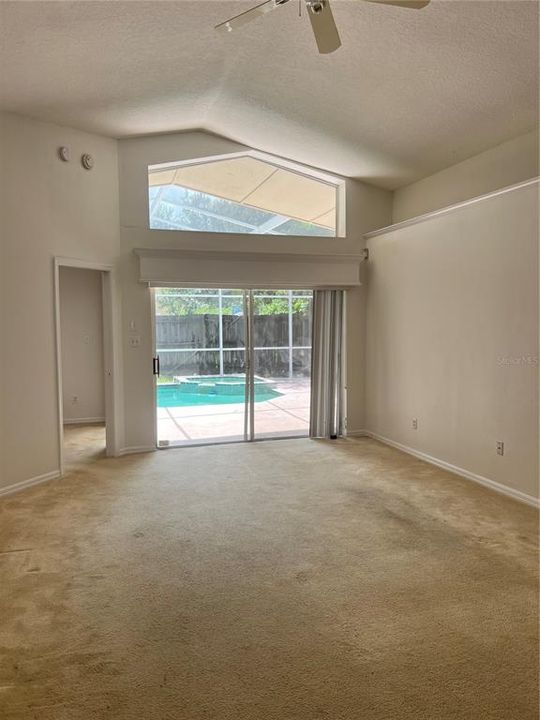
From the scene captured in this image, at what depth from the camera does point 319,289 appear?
236 inches

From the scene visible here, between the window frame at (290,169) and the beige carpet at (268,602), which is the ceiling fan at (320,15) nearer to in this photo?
the beige carpet at (268,602)

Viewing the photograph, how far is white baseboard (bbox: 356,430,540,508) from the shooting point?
3871 millimetres

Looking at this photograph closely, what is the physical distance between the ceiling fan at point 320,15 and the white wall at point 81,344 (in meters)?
5.25

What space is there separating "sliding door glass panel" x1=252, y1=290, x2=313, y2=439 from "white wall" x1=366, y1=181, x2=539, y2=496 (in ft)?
3.00

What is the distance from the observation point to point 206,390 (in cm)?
592

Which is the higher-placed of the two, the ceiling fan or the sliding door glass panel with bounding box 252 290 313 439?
the ceiling fan

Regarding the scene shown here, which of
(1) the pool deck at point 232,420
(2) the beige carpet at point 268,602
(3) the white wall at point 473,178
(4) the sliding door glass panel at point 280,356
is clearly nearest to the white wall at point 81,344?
(1) the pool deck at point 232,420

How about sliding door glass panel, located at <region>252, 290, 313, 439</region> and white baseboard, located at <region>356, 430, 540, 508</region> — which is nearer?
white baseboard, located at <region>356, 430, 540, 508</region>

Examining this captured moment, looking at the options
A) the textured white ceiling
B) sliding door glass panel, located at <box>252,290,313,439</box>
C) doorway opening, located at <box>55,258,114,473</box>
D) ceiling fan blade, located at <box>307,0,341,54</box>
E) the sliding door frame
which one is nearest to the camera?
ceiling fan blade, located at <box>307,0,341,54</box>

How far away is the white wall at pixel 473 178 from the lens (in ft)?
14.0

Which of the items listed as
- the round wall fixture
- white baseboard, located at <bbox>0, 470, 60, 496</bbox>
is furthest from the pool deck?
the round wall fixture

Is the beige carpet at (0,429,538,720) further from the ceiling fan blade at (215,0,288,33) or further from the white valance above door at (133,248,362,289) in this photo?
the ceiling fan blade at (215,0,288,33)

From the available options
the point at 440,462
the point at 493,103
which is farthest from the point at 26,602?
the point at 493,103

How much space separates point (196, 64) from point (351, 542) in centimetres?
377
